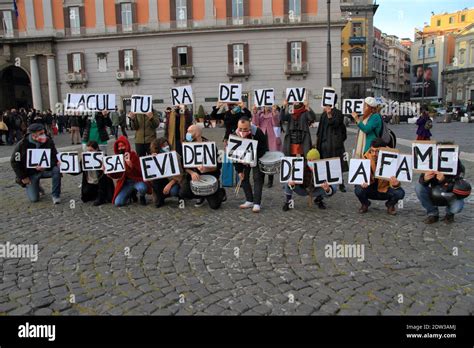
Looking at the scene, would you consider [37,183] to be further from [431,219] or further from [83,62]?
[83,62]

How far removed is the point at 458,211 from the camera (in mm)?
6309

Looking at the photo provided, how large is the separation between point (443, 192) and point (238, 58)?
3453 centimetres

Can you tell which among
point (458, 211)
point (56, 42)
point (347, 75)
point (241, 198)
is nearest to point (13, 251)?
point (241, 198)

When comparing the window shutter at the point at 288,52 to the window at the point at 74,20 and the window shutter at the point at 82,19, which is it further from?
the window at the point at 74,20

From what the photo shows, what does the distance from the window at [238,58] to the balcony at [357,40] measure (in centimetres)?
3530

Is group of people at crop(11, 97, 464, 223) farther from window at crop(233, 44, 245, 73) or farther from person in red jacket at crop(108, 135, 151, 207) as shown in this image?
window at crop(233, 44, 245, 73)

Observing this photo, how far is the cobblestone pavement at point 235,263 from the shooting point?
156 inches

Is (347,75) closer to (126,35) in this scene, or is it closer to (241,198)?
(126,35)

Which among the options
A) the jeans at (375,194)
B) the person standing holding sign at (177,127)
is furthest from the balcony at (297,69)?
the jeans at (375,194)

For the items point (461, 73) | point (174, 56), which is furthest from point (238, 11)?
point (461, 73)

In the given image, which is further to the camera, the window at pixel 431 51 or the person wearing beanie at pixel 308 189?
the window at pixel 431 51

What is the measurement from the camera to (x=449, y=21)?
96.3m

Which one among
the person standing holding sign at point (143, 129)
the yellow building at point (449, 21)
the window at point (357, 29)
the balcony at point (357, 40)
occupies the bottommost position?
the person standing holding sign at point (143, 129)

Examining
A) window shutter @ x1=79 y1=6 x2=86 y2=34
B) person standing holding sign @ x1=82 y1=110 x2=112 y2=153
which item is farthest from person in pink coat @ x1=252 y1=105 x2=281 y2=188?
window shutter @ x1=79 y1=6 x2=86 y2=34
